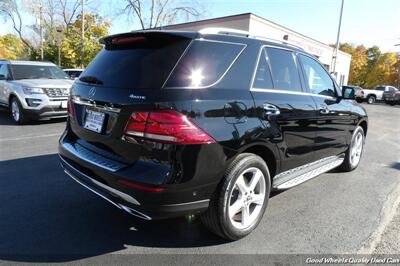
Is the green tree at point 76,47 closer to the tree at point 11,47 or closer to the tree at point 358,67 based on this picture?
the tree at point 11,47

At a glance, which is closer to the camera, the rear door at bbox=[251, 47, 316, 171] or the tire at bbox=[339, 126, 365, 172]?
the rear door at bbox=[251, 47, 316, 171]

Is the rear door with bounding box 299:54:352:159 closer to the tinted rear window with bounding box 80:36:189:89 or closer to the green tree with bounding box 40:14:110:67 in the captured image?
the tinted rear window with bounding box 80:36:189:89

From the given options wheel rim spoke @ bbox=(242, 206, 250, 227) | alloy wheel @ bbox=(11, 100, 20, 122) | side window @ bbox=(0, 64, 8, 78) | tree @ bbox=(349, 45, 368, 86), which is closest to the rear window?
wheel rim spoke @ bbox=(242, 206, 250, 227)

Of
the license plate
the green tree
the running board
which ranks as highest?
the green tree

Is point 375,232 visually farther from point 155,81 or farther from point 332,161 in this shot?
point 155,81

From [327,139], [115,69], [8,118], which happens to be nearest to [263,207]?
[327,139]

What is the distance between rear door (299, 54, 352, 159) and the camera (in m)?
4.27

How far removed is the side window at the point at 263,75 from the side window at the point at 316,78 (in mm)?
918

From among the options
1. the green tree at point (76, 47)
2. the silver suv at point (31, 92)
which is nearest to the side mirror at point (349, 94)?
the silver suv at point (31, 92)

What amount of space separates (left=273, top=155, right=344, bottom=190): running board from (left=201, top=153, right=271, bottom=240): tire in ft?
1.03

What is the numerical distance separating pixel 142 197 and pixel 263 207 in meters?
1.40

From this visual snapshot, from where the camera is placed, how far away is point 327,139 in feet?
14.8

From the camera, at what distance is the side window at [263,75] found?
3297mm

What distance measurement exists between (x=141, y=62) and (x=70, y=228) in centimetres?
173
